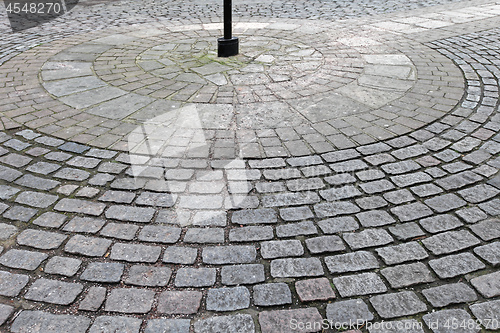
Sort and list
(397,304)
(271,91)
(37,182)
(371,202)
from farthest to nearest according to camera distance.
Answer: (271,91) < (37,182) < (371,202) < (397,304)

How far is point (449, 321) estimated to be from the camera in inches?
78.3

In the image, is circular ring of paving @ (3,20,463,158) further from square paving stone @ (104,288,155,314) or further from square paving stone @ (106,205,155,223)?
square paving stone @ (104,288,155,314)

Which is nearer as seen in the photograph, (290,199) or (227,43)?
(290,199)

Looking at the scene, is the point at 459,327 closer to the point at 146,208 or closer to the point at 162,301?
the point at 162,301

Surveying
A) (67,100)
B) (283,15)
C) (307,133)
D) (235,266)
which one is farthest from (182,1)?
(235,266)

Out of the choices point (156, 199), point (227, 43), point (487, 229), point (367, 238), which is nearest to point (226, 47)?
point (227, 43)

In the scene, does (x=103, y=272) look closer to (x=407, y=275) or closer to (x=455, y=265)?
(x=407, y=275)

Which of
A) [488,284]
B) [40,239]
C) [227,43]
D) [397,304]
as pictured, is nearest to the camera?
[397,304]

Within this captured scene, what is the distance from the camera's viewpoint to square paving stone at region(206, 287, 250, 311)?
210 centimetres

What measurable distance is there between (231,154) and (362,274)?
1658 mm

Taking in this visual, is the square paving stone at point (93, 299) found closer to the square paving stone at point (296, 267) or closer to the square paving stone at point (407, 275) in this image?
the square paving stone at point (296, 267)

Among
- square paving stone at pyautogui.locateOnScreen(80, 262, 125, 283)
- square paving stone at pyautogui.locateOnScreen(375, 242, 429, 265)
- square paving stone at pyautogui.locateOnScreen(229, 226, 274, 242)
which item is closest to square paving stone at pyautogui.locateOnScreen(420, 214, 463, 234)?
square paving stone at pyautogui.locateOnScreen(375, 242, 429, 265)

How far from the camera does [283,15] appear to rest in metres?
8.96

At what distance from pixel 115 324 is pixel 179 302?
13.8 inches
